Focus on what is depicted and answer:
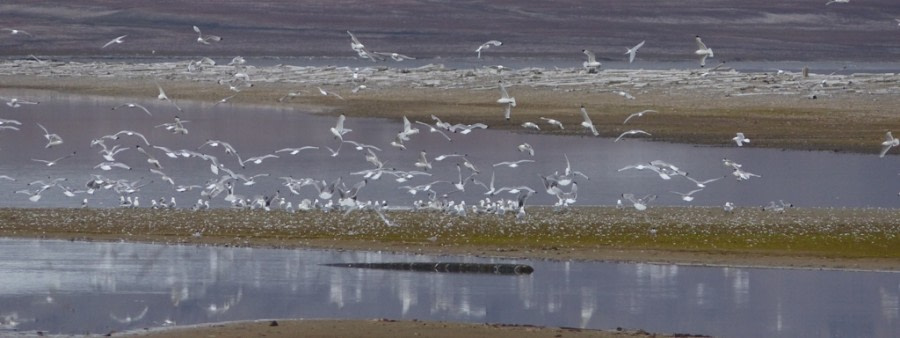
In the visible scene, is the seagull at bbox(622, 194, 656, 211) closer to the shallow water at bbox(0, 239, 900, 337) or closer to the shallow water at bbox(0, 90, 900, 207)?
the shallow water at bbox(0, 90, 900, 207)

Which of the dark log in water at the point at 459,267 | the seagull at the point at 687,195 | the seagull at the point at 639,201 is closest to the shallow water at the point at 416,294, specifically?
the dark log in water at the point at 459,267

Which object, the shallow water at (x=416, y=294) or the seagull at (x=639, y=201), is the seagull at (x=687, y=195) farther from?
the shallow water at (x=416, y=294)

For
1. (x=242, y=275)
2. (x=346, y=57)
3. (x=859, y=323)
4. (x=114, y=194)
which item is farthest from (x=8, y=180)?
(x=346, y=57)

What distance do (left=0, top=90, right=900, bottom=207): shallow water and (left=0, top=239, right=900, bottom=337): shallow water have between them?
611 centimetres

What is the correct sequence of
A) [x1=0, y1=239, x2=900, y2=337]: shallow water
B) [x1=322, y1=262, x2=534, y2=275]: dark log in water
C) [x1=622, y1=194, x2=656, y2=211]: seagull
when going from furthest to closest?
[x1=622, y1=194, x2=656, y2=211]: seagull → [x1=322, y1=262, x2=534, y2=275]: dark log in water → [x1=0, y1=239, x2=900, y2=337]: shallow water

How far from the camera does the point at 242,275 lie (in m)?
17.4

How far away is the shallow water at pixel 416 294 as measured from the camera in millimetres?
14781

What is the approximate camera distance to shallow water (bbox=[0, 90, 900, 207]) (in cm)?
2559

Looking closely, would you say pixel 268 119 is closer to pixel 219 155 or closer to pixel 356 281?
pixel 219 155

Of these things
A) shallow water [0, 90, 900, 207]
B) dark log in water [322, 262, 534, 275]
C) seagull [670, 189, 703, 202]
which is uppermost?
dark log in water [322, 262, 534, 275]

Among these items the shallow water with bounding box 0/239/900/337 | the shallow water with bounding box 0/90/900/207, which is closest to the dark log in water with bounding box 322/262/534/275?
the shallow water with bounding box 0/239/900/337

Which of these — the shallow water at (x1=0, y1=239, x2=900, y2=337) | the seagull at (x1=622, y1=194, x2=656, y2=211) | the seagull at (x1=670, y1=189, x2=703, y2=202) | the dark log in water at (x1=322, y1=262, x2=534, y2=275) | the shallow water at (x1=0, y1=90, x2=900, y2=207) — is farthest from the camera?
the shallow water at (x1=0, y1=90, x2=900, y2=207)

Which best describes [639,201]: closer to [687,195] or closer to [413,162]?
[687,195]

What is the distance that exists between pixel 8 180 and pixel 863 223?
1409 centimetres
